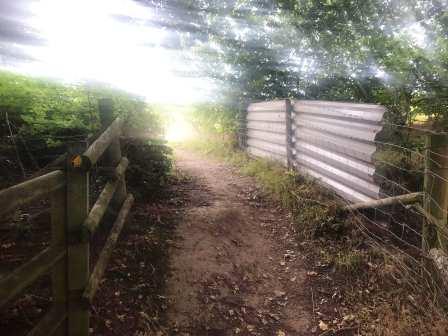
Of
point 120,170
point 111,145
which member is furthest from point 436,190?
point 111,145

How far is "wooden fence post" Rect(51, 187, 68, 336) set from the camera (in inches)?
Result: 109

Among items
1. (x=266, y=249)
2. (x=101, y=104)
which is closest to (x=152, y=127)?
(x=101, y=104)

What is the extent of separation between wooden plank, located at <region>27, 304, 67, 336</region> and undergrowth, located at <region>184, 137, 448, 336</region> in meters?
2.99

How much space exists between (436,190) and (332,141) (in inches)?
120

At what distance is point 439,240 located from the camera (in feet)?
11.8

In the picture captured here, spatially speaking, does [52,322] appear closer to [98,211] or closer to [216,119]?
[98,211]

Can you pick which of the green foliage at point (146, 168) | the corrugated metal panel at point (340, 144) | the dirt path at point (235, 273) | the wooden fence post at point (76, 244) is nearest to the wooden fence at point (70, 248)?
the wooden fence post at point (76, 244)

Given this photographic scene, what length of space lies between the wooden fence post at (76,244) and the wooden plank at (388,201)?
378 cm

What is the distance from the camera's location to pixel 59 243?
280cm

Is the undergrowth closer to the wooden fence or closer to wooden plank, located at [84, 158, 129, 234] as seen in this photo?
the wooden fence

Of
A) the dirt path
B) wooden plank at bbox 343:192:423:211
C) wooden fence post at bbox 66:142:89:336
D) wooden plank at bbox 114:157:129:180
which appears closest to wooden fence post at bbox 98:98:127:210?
wooden plank at bbox 114:157:129:180

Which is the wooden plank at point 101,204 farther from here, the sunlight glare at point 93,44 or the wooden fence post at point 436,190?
the wooden fence post at point 436,190

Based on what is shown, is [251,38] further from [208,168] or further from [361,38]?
[208,168]

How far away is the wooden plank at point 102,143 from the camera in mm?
3166
